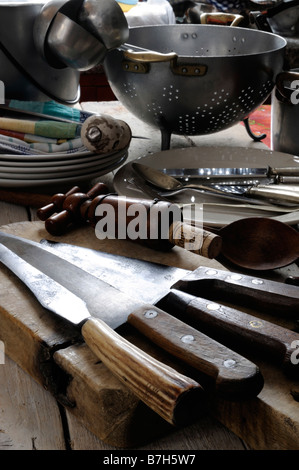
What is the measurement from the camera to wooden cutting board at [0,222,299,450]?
1.50 ft

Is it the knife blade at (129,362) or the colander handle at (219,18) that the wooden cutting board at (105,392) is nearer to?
the knife blade at (129,362)

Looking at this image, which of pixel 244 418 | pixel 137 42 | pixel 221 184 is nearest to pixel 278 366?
pixel 244 418

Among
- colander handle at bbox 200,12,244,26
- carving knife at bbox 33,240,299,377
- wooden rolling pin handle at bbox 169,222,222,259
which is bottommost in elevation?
Answer: carving knife at bbox 33,240,299,377

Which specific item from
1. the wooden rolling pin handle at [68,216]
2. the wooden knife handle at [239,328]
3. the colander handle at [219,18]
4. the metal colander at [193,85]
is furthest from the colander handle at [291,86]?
the wooden knife handle at [239,328]

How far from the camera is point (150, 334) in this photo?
0.50 meters

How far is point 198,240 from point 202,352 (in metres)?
0.19

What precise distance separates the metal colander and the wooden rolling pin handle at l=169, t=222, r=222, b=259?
1.23 feet

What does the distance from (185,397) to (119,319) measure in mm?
142

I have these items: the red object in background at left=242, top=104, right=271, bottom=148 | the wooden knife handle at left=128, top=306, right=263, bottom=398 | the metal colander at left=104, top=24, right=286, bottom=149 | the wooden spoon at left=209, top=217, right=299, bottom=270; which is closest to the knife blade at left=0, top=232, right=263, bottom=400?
the wooden knife handle at left=128, top=306, right=263, bottom=398

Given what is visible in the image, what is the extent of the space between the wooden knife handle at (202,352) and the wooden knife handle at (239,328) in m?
0.03

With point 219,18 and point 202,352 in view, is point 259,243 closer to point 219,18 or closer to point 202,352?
point 202,352

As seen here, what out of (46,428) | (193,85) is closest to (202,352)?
(46,428)

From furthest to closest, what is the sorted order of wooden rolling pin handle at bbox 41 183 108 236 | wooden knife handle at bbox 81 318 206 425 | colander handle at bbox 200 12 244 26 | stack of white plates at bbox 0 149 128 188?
colander handle at bbox 200 12 244 26, stack of white plates at bbox 0 149 128 188, wooden rolling pin handle at bbox 41 183 108 236, wooden knife handle at bbox 81 318 206 425

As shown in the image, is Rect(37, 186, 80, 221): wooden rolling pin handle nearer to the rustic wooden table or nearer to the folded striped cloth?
the folded striped cloth
